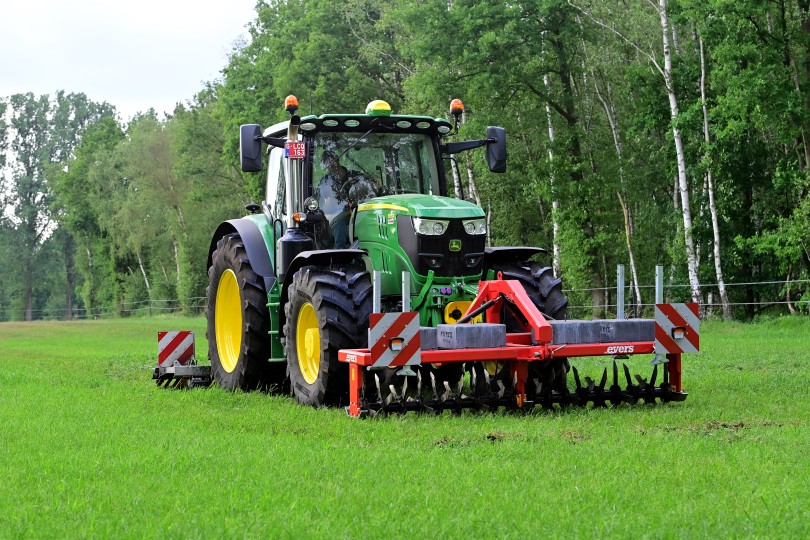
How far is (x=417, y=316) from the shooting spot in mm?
9266

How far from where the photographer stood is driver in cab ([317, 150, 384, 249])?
11352 millimetres

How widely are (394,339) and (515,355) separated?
1052 mm

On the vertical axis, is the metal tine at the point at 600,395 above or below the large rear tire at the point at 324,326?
below

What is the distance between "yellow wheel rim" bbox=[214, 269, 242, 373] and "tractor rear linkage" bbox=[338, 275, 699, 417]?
3.57 metres

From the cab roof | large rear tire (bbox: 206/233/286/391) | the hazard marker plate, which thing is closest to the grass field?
large rear tire (bbox: 206/233/286/391)

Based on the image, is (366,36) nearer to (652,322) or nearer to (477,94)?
(477,94)

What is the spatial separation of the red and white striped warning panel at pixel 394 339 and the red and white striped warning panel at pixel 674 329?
230 centimetres

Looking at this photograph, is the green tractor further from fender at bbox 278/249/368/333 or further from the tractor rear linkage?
the tractor rear linkage

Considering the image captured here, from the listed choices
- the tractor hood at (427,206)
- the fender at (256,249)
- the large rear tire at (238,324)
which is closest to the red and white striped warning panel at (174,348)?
the large rear tire at (238,324)

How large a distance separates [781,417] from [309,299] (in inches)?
165

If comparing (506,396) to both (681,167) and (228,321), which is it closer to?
(228,321)

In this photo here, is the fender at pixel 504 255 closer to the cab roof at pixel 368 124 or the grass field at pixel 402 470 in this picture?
the cab roof at pixel 368 124

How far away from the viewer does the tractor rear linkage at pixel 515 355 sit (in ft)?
30.3

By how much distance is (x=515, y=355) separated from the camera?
9422mm
